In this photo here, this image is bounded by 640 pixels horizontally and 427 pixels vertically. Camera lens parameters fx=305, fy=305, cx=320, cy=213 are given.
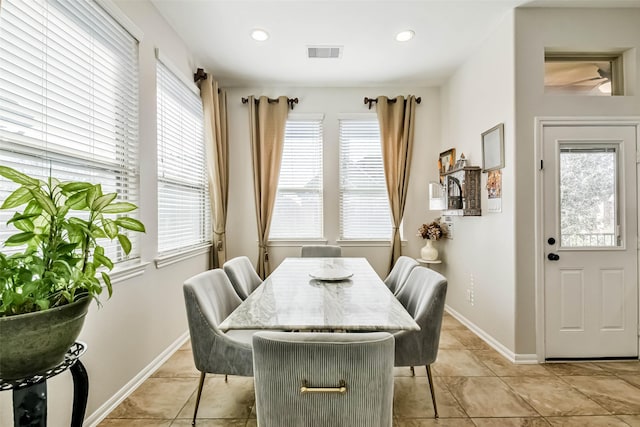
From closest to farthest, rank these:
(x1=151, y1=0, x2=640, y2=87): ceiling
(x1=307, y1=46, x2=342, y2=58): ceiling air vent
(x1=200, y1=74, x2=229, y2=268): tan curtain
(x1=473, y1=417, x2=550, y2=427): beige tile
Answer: (x1=473, y1=417, x2=550, y2=427): beige tile < (x1=151, y1=0, x2=640, y2=87): ceiling < (x1=307, y1=46, x2=342, y2=58): ceiling air vent < (x1=200, y1=74, x2=229, y2=268): tan curtain

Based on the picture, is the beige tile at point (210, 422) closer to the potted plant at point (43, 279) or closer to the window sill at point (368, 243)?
the potted plant at point (43, 279)

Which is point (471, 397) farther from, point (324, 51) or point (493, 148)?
point (324, 51)

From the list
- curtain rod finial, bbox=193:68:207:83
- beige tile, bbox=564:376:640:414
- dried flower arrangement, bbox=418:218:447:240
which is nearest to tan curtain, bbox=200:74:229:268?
curtain rod finial, bbox=193:68:207:83

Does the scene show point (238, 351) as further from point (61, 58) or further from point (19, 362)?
point (61, 58)

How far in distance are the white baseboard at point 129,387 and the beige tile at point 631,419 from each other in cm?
324

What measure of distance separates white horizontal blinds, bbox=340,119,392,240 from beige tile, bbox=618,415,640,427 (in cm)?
268

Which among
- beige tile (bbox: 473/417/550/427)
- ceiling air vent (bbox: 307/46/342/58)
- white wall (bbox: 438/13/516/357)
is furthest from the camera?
ceiling air vent (bbox: 307/46/342/58)

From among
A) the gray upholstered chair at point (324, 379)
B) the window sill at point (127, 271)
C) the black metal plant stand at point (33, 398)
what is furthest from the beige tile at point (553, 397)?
the window sill at point (127, 271)

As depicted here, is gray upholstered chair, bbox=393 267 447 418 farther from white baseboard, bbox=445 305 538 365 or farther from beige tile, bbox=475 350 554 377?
white baseboard, bbox=445 305 538 365

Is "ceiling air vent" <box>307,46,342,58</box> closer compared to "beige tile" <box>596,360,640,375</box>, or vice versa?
"beige tile" <box>596,360,640,375</box>

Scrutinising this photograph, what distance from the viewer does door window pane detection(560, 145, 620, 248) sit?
262 cm

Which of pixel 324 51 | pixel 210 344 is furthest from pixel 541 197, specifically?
pixel 210 344

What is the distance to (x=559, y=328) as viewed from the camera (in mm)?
2623

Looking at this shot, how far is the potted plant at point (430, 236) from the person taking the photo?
3.90 m
